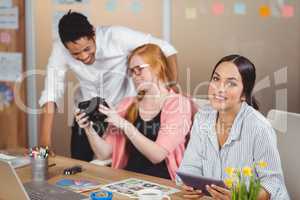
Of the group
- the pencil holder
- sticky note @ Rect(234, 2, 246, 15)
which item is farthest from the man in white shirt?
the pencil holder

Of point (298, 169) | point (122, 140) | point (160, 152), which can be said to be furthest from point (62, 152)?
point (298, 169)

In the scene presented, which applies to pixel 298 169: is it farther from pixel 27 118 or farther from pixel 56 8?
pixel 27 118

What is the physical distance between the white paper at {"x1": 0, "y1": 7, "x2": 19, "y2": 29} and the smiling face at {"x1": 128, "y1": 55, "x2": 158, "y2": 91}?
1.17m

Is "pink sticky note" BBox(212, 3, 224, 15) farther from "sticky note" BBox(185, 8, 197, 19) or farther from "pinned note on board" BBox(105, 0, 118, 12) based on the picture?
"pinned note on board" BBox(105, 0, 118, 12)

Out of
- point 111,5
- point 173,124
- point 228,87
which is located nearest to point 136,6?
point 111,5

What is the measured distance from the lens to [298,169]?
1971 mm

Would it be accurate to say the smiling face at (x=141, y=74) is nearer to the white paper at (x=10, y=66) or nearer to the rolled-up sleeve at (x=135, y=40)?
the rolled-up sleeve at (x=135, y=40)

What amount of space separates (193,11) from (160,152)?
0.85 meters

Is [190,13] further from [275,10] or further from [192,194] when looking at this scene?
[192,194]

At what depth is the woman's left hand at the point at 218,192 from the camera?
1.70 m

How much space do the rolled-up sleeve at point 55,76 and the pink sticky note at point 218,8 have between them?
112 centimetres

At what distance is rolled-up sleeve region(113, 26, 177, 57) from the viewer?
2.94m

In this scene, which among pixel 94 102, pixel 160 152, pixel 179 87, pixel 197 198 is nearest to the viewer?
pixel 197 198

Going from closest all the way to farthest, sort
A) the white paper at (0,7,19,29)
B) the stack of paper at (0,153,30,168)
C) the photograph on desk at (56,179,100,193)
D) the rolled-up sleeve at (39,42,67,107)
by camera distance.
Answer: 1. the photograph on desk at (56,179,100,193)
2. the stack of paper at (0,153,30,168)
3. the rolled-up sleeve at (39,42,67,107)
4. the white paper at (0,7,19,29)
